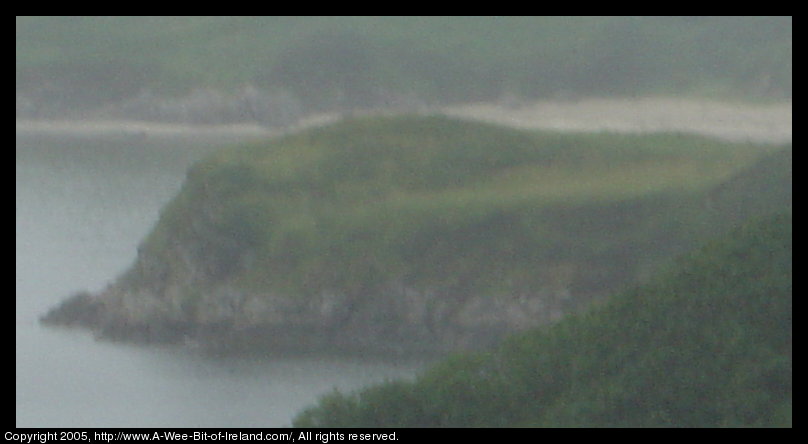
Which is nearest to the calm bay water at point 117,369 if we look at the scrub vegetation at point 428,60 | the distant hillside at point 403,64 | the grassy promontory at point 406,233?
the grassy promontory at point 406,233

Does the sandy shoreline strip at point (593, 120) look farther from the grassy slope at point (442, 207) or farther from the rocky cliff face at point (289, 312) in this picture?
the rocky cliff face at point (289, 312)

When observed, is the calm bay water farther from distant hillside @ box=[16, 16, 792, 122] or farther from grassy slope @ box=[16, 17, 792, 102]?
grassy slope @ box=[16, 17, 792, 102]

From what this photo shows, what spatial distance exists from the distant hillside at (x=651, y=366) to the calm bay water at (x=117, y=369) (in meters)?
7.88

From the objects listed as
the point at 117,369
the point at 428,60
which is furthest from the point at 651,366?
the point at 428,60

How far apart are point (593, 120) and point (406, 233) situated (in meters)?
37.5

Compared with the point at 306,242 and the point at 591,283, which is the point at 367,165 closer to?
the point at 306,242

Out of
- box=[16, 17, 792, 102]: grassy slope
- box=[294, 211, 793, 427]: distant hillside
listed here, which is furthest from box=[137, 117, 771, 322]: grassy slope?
box=[16, 17, 792, 102]: grassy slope

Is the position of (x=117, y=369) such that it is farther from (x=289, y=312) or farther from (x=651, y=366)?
(x=651, y=366)

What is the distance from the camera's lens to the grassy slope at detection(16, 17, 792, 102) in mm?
82000

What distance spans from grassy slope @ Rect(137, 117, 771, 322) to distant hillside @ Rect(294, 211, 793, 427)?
13509 millimetres

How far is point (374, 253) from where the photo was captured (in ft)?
119

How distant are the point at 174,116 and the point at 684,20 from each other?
25.5 metres

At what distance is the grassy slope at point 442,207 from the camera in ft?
116

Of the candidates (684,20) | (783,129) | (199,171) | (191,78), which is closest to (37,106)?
(191,78)
